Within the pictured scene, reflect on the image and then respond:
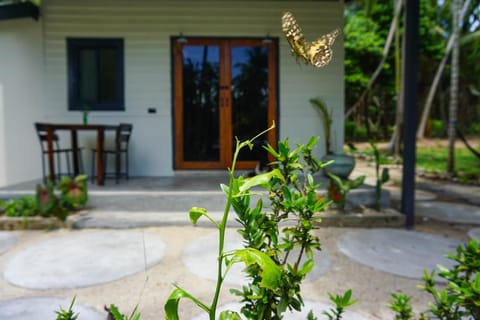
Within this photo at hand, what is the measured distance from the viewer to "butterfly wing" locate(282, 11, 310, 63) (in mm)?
518

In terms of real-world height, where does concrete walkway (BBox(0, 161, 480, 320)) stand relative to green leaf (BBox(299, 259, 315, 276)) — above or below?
below

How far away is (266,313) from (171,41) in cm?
492

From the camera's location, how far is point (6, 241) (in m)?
2.83

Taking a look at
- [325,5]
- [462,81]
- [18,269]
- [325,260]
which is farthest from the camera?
[462,81]

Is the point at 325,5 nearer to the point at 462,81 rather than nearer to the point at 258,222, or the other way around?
the point at 258,222

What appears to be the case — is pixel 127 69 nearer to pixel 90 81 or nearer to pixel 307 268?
pixel 90 81

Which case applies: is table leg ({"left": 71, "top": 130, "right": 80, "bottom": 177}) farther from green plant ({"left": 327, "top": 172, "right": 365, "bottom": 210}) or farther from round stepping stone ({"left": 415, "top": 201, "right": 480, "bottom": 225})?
round stepping stone ({"left": 415, "top": 201, "right": 480, "bottom": 225})

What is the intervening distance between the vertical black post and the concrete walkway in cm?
26

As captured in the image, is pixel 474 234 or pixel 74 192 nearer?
pixel 474 234

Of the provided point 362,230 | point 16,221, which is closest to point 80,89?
point 16,221

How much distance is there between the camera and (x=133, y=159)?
17.2 feet

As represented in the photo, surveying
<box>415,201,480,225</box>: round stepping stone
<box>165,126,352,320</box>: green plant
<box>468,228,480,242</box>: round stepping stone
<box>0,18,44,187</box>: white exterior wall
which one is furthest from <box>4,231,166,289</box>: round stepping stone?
<box>0,18,44,187</box>: white exterior wall

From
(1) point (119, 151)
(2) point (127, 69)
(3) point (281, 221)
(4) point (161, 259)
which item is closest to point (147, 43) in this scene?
(2) point (127, 69)

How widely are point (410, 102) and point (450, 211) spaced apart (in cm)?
144
